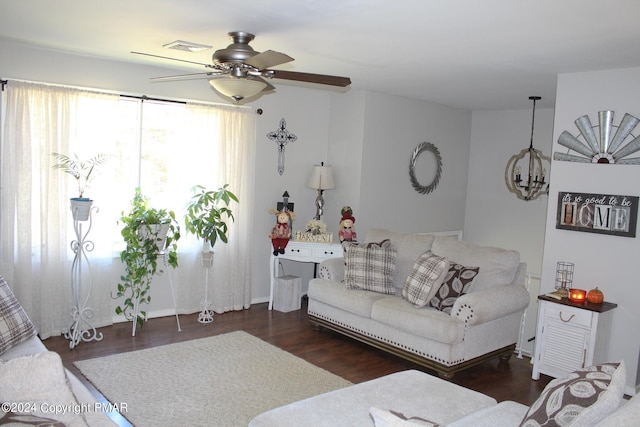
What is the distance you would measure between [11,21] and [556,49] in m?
3.75

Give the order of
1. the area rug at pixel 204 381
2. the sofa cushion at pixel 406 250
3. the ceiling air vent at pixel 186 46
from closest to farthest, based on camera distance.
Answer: the area rug at pixel 204 381 → the ceiling air vent at pixel 186 46 → the sofa cushion at pixel 406 250

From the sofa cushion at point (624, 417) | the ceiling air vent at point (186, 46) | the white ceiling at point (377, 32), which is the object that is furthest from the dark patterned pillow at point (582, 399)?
the ceiling air vent at point (186, 46)

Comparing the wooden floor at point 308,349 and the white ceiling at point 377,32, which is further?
the wooden floor at point 308,349

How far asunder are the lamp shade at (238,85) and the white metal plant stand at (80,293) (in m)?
2.03

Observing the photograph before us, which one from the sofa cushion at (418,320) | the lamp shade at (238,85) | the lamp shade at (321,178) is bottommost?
the sofa cushion at (418,320)

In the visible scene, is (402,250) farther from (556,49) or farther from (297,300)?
(556,49)

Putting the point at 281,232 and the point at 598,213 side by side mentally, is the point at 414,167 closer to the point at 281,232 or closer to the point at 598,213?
the point at 281,232

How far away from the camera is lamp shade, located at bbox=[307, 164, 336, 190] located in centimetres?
609

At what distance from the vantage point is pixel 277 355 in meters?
4.39

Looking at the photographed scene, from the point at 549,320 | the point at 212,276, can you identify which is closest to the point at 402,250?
the point at 549,320

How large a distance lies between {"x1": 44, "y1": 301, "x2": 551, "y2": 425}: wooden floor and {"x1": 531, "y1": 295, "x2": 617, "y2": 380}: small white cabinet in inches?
7.0

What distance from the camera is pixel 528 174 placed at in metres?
6.88

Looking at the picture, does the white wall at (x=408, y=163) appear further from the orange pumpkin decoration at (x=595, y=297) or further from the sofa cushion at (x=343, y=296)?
the orange pumpkin decoration at (x=595, y=297)

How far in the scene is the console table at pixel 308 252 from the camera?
5660 mm
